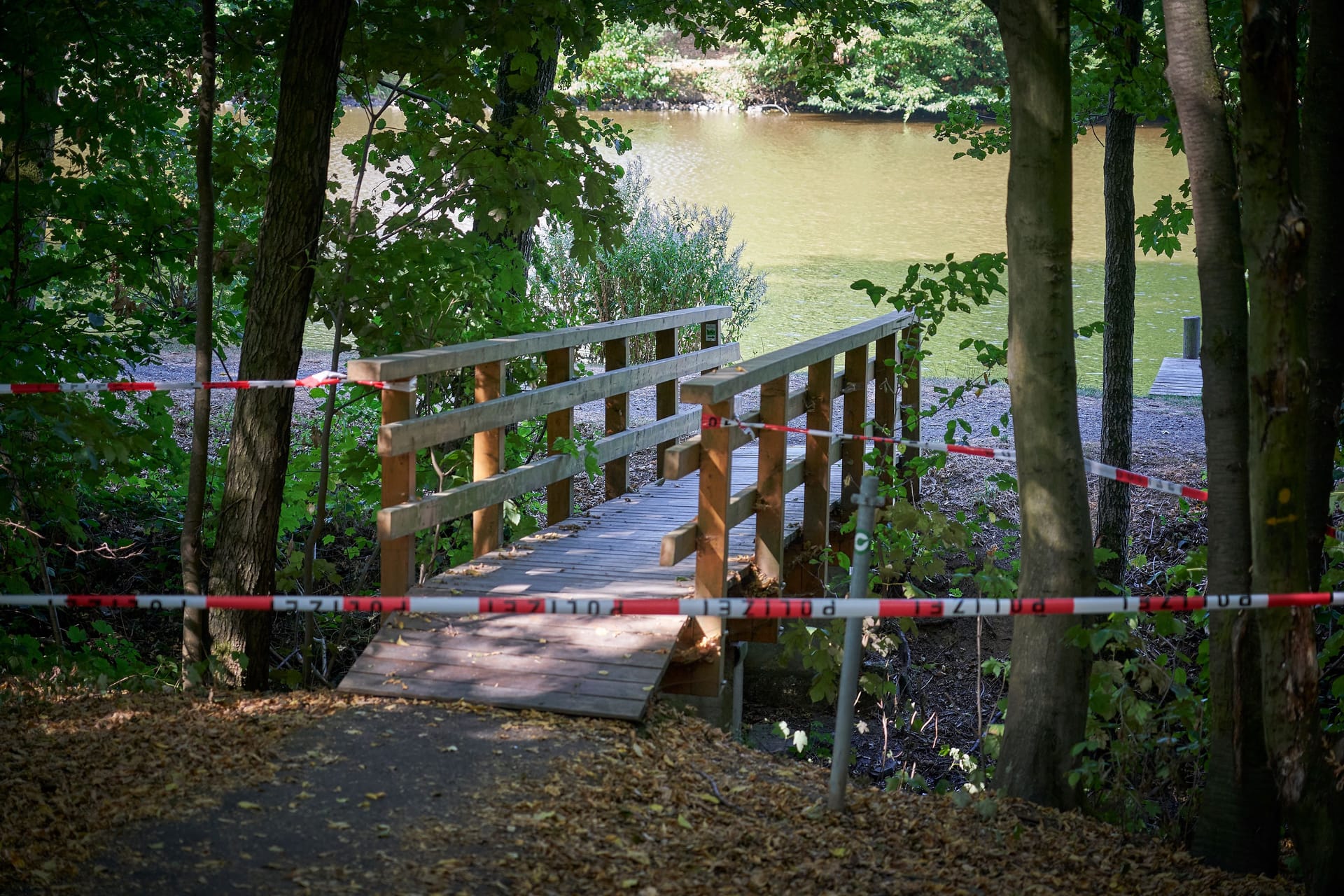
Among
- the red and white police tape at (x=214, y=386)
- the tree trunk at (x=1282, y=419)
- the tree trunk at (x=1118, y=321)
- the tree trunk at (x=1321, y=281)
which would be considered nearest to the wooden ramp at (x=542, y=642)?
the red and white police tape at (x=214, y=386)

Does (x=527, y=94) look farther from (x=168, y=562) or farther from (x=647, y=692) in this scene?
(x=647, y=692)

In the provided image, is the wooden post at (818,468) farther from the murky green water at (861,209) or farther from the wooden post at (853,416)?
the murky green water at (861,209)

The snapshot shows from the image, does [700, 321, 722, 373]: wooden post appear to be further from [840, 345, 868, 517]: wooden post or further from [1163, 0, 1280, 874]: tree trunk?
[1163, 0, 1280, 874]: tree trunk

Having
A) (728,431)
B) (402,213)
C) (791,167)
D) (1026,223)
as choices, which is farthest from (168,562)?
(791,167)

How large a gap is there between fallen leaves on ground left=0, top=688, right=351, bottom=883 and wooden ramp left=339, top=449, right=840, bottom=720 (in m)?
0.35

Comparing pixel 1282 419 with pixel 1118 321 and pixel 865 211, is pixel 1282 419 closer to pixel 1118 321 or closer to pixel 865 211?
pixel 1118 321

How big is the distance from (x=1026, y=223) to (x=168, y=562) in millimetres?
6187

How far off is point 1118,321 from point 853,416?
6.05ft

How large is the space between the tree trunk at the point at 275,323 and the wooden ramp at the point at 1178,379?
11.3m

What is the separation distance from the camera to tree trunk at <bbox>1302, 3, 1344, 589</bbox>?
3.79 meters

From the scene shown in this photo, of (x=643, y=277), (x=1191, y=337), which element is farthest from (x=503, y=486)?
(x=1191, y=337)

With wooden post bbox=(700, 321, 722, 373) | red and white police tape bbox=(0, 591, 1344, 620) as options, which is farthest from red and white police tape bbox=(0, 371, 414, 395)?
wooden post bbox=(700, 321, 722, 373)

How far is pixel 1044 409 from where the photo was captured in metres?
4.28

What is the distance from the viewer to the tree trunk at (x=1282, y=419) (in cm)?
351
